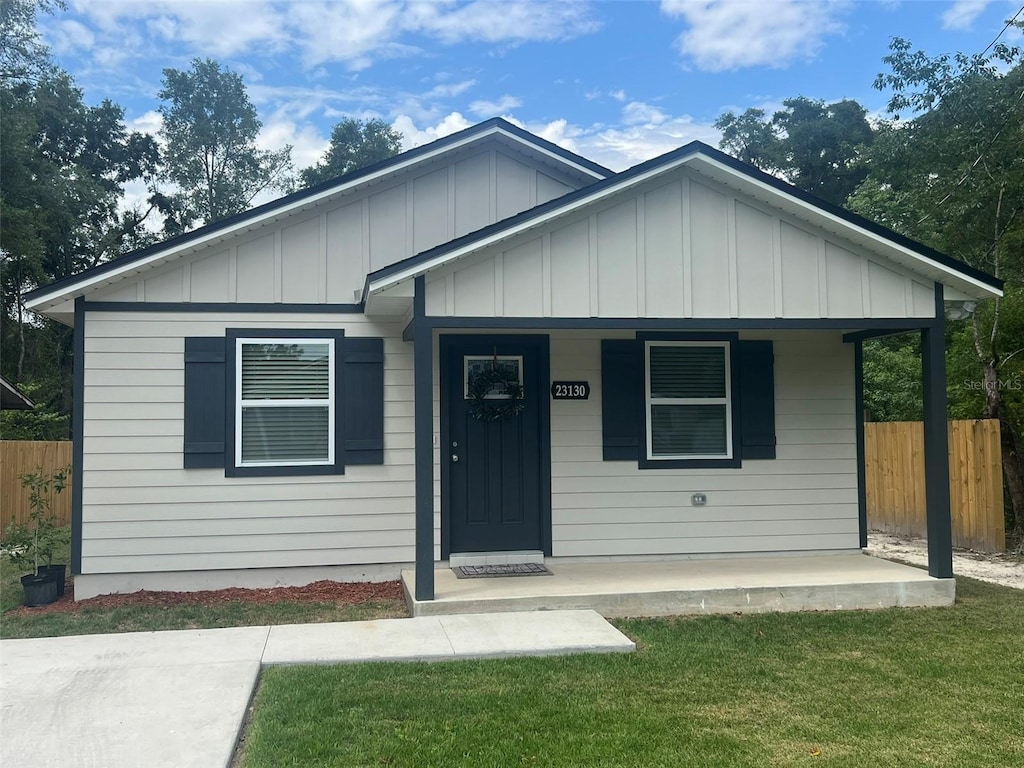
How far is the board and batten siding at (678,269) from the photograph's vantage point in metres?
6.13

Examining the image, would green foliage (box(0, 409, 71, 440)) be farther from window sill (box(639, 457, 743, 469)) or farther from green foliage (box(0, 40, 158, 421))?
window sill (box(639, 457, 743, 469))

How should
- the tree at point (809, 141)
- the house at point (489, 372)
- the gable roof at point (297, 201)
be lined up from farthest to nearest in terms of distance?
1. the tree at point (809, 141)
2. the gable roof at point (297, 201)
3. the house at point (489, 372)

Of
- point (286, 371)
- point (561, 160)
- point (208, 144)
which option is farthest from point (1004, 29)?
point (208, 144)

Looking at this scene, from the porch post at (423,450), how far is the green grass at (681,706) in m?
1.22

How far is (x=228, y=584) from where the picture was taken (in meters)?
7.14

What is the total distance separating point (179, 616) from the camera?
6344 mm

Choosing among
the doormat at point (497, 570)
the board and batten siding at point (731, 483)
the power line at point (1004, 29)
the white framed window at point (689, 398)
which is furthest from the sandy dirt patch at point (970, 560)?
the power line at point (1004, 29)

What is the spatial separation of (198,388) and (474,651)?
12.0 ft

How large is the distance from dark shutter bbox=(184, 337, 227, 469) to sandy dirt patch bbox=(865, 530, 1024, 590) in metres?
6.42

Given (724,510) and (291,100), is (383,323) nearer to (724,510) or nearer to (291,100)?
(724,510)

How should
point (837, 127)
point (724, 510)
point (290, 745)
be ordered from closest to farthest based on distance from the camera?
point (290, 745), point (724, 510), point (837, 127)

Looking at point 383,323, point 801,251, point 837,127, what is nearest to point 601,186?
point 801,251

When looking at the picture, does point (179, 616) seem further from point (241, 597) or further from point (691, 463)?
point (691, 463)

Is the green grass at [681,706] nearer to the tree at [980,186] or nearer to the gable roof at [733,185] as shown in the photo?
the gable roof at [733,185]
